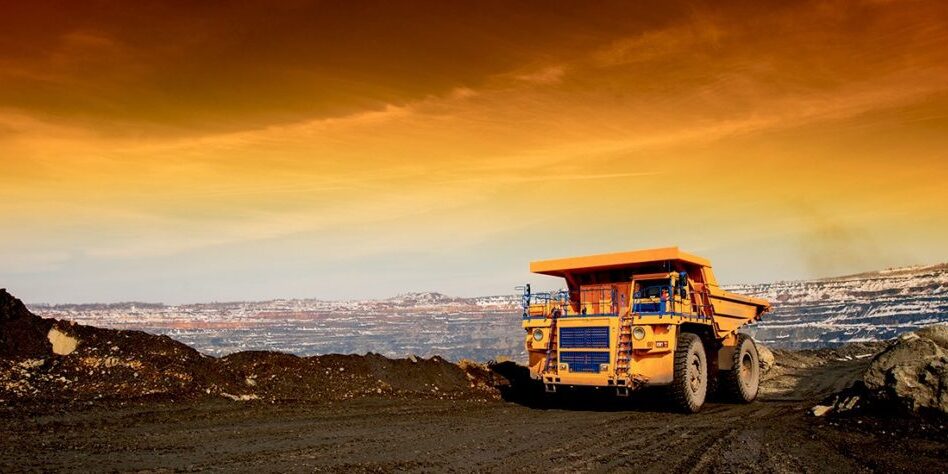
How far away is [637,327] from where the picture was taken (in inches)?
543

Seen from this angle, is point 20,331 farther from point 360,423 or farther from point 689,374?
point 689,374

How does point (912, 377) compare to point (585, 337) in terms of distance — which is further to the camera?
point (585, 337)

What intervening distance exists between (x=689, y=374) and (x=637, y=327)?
59.7 inches

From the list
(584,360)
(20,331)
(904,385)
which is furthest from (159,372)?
(904,385)

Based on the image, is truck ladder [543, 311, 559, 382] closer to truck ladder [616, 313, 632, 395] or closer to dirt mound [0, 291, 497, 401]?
truck ladder [616, 313, 632, 395]

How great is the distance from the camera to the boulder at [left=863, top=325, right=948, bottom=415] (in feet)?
36.6

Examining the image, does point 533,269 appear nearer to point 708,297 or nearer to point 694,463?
point 708,297

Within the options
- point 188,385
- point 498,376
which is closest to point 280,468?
point 188,385

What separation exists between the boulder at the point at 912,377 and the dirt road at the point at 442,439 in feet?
2.12

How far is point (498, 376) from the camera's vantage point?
1986cm

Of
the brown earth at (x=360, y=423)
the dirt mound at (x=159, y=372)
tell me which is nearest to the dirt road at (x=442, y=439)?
the brown earth at (x=360, y=423)

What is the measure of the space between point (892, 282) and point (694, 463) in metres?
191

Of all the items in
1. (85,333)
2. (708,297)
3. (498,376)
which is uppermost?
(708,297)

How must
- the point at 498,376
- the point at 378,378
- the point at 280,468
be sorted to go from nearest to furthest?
the point at 280,468, the point at 378,378, the point at 498,376
